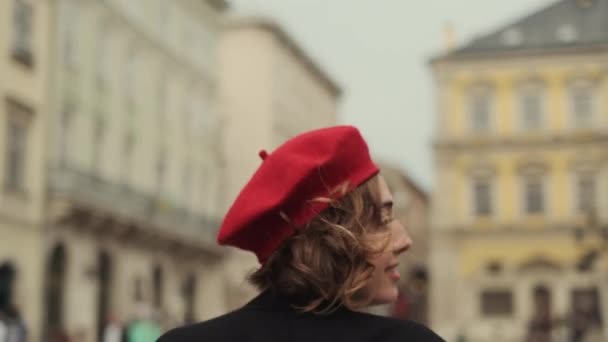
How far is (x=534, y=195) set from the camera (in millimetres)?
62562

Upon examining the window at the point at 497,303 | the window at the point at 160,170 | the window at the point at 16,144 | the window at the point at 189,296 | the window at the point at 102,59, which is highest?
the window at the point at 102,59

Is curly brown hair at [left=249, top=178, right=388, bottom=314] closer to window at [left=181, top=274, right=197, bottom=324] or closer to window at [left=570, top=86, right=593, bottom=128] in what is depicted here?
window at [left=181, top=274, right=197, bottom=324]

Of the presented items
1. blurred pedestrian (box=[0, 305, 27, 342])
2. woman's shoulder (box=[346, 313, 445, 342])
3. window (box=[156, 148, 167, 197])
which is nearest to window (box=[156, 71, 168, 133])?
window (box=[156, 148, 167, 197])

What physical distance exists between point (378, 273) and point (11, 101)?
3113cm

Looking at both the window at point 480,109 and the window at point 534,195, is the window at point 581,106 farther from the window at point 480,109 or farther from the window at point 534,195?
the window at point 480,109

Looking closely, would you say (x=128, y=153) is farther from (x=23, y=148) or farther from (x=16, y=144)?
(x=16, y=144)

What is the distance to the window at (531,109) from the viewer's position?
63.4 meters

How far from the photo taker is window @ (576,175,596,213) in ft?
203

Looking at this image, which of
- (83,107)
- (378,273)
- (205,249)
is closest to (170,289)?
(205,249)

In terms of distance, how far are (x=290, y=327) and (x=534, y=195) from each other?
201ft

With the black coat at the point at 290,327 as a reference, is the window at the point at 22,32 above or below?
above

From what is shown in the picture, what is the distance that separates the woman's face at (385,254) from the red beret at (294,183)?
4 centimetres

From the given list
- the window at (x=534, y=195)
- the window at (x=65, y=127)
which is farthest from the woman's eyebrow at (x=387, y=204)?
the window at (x=534, y=195)

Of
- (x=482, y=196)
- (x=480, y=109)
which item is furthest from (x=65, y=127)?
(x=480, y=109)
